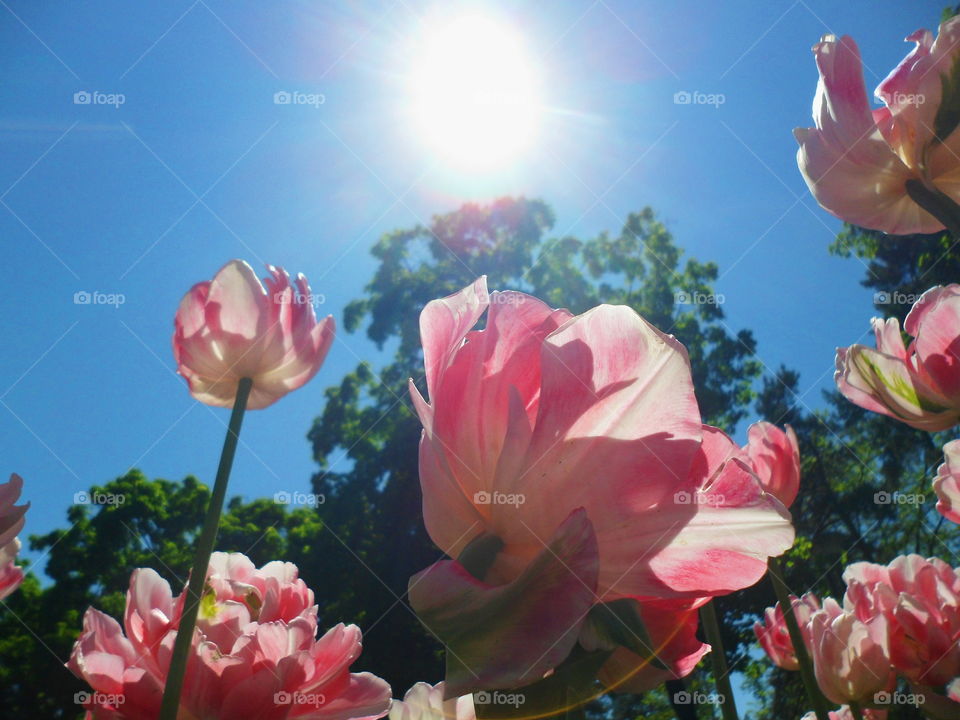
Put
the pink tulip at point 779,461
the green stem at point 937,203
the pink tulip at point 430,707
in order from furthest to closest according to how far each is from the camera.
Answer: the pink tulip at point 779,461 → the green stem at point 937,203 → the pink tulip at point 430,707

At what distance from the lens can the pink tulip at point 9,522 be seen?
1021 mm

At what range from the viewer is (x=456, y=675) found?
1.25 ft

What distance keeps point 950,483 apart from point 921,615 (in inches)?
18.0

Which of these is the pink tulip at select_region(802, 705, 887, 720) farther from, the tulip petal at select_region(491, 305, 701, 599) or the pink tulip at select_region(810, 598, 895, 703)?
the tulip petal at select_region(491, 305, 701, 599)

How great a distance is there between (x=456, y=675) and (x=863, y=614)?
59.0 inches

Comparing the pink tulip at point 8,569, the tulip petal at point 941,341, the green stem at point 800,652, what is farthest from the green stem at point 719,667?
the pink tulip at point 8,569

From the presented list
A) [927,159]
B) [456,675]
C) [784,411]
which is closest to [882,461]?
[784,411]

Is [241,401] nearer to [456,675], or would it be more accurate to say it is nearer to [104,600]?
[456,675]

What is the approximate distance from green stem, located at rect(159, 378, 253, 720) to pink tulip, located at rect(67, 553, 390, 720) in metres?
0.08

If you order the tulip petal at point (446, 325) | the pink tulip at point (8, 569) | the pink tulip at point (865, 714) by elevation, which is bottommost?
the pink tulip at point (865, 714)

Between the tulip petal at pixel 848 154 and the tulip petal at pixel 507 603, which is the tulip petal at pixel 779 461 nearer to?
the tulip petal at pixel 848 154

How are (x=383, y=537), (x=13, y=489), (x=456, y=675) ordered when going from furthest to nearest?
(x=383, y=537) < (x=13, y=489) < (x=456, y=675)

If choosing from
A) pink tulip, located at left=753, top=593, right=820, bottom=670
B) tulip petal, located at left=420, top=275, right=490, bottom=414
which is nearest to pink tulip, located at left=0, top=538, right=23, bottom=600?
tulip petal, located at left=420, top=275, right=490, bottom=414

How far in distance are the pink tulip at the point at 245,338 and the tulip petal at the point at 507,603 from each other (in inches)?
34.9
